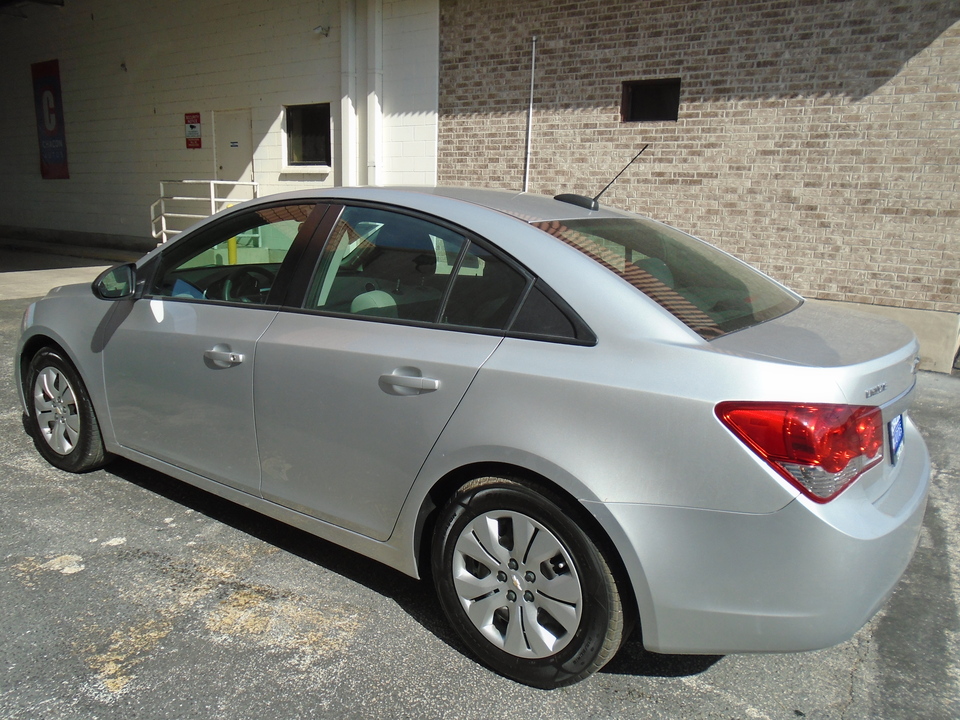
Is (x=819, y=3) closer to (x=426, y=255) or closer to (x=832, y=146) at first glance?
(x=832, y=146)

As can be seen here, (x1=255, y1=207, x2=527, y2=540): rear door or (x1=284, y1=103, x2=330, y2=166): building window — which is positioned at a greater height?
(x1=284, y1=103, x2=330, y2=166): building window

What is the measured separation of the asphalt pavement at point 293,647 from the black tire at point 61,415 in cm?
37

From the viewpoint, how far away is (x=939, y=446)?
5.32 meters

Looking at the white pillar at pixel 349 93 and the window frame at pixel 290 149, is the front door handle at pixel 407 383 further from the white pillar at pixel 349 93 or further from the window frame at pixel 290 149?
the window frame at pixel 290 149

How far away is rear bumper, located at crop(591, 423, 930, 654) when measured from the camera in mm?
2102

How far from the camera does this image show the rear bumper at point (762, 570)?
82.7 inches

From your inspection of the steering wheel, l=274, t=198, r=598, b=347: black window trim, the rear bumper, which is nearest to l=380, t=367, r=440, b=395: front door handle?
l=274, t=198, r=598, b=347: black window trim

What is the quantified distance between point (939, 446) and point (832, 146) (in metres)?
4.19

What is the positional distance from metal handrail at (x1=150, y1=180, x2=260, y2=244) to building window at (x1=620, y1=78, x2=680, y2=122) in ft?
23.9

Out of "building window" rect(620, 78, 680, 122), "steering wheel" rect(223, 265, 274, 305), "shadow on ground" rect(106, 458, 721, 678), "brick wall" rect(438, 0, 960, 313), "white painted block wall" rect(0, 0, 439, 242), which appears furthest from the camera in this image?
"white painted block wall" rect(0, 0, 439, 242)

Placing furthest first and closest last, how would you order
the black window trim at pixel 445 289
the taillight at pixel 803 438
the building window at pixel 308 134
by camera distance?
1. the building window at pixel 308 134
2. the black window trim at pixel 445 289
3. the taillight at pixel 803 438

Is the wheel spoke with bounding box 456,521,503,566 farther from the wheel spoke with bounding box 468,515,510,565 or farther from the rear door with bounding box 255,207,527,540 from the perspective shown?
the rear door with bounding box 255,207,527,540

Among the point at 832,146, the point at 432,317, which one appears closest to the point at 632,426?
the point at 432,317

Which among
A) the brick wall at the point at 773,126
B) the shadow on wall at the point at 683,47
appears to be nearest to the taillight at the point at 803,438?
the brick wall at the point at 773,126
